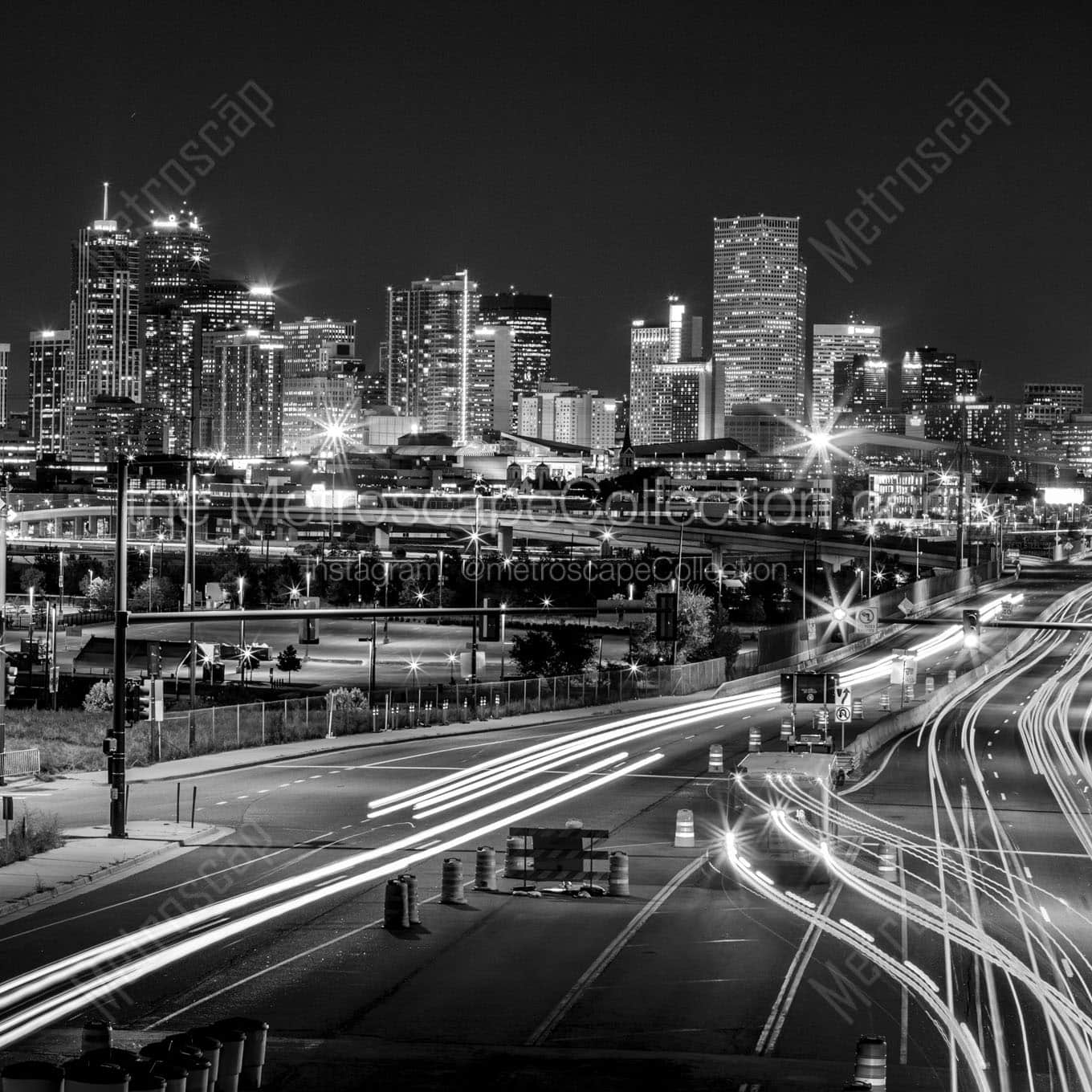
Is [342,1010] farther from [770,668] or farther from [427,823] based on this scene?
[770,668]

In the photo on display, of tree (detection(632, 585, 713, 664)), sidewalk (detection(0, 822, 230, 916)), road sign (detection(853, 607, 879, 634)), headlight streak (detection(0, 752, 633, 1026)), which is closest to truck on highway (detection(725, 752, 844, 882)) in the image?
headlight streak (detection(0, 752, 633, 1026))

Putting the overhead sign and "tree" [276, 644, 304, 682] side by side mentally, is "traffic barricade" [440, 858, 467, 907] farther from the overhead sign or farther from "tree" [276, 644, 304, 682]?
"tree" [276, 644, 304, 682]

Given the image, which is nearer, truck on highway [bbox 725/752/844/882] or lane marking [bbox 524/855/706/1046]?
lane marking [bbox 524/855/706/1046]

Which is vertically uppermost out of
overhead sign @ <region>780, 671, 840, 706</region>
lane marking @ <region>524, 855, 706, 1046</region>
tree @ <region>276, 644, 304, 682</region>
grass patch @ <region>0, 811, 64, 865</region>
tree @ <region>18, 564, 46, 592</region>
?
tree @ <region>18, 564, 46, 592</region>

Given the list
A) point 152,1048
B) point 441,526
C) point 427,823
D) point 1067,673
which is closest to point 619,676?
point 1067,673

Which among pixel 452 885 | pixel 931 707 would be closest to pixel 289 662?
pixel 931 707

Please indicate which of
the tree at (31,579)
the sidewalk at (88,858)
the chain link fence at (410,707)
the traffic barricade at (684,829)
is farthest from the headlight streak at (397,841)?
the tree at (31,579)
